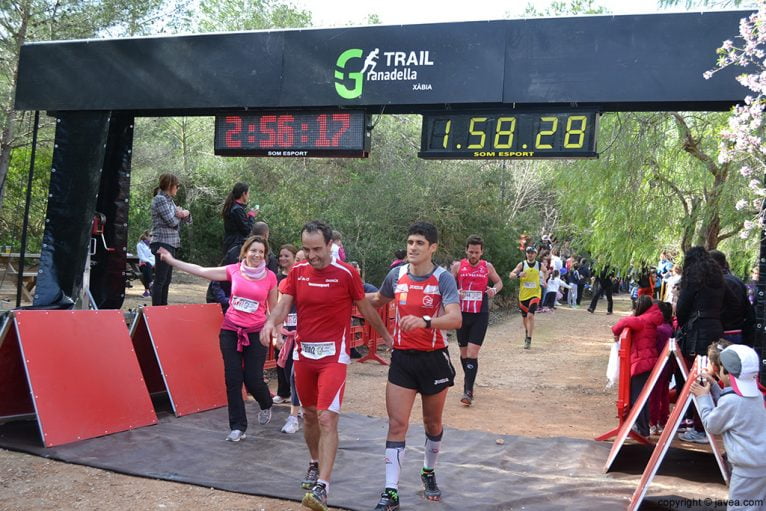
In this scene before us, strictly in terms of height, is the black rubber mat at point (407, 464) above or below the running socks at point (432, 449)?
below

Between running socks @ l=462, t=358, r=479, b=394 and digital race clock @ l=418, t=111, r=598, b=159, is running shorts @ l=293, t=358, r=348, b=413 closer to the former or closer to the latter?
digital race clock @ l=418, t=111, r=598, b=159

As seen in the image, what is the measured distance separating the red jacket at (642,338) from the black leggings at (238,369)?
3.63m

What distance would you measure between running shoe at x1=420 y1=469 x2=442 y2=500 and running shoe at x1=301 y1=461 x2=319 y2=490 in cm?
84

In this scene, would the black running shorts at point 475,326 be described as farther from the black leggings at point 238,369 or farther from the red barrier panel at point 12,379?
the red barrier panel at point 12,379

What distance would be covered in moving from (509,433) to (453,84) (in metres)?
4.04

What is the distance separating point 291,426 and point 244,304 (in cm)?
141

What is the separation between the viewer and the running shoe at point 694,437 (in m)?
7.44

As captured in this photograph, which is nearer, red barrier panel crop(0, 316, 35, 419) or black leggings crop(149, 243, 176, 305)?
red barrier panel crop(0, 316, 35, 419)

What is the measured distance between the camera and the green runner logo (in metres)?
9.19

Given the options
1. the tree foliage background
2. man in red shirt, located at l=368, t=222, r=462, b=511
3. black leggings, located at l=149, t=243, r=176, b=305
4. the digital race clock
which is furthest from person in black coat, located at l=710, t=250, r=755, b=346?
black leggings, located at l=149, t=243, r=176, b=305

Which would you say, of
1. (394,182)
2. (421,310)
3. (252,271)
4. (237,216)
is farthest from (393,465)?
(394,182)

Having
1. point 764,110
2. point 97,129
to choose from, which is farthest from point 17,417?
point 764,110

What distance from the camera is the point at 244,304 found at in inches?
295

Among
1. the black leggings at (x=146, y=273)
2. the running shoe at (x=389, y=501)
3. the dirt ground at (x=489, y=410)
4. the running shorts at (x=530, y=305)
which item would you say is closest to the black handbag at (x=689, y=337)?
the dirt ground at (x=489, y=410)
